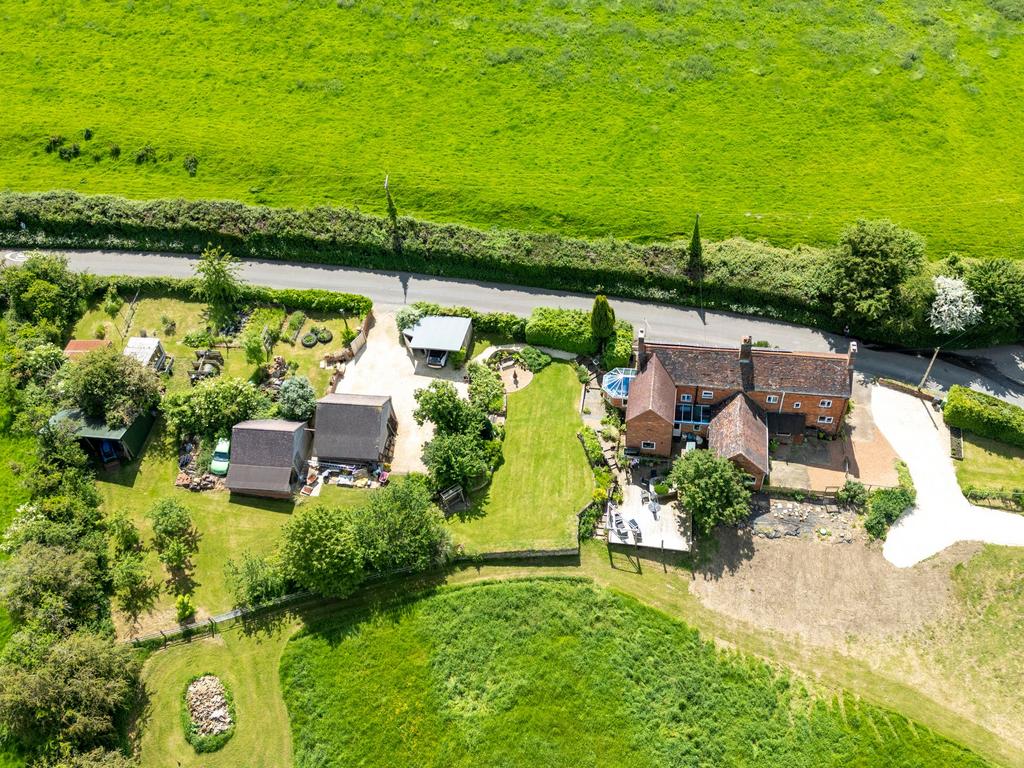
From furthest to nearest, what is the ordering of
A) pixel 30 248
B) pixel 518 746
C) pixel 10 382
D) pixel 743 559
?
pixel 30 248
pixel 10 382
pixel 743 559
pixel 518 746

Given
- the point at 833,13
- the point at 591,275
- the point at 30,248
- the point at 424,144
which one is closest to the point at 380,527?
the point at 591,275

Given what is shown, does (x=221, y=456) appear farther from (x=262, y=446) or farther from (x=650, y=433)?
(x=650, y=433)

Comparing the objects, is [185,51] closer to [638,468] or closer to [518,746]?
[638,468]

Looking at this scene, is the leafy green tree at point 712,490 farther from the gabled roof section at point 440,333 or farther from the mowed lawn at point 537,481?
the gabled roof section at point 440,333

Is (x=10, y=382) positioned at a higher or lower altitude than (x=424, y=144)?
lower

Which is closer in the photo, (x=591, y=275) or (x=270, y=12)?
(x=591, y=275)

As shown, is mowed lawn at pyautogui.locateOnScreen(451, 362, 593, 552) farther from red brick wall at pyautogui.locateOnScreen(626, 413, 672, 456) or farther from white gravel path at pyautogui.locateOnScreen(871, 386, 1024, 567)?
white gravel path at pyautogui.locateOnScreen(871, 386, 1024, 567)

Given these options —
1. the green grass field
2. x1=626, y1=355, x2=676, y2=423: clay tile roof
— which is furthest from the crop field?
the green grass field
